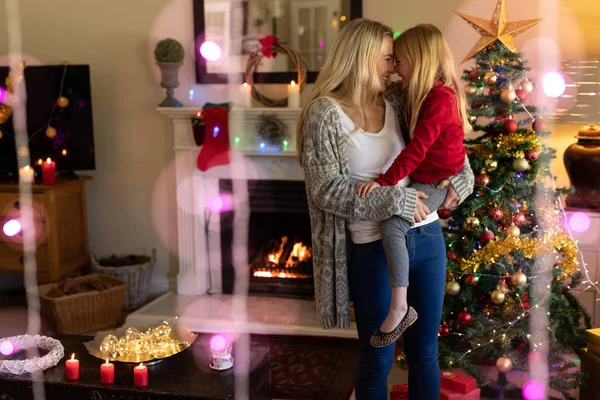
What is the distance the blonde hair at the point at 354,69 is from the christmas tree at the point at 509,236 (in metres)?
0.80

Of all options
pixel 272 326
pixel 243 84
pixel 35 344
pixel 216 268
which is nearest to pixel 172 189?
pixel 216 268

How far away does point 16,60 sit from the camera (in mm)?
4031

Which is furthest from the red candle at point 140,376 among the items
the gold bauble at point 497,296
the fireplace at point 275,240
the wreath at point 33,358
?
the fireplace at point 275,240

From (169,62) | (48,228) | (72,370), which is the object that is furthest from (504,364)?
(48,228)

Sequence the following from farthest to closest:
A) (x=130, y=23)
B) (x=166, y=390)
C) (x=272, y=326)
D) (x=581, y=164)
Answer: (x=130, y=23) < (x=272, y=326) < (x=581, y=164) < (x=166, y=390)

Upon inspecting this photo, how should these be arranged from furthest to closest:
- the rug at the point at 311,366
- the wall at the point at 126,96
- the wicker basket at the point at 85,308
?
the wall at the point at 126,96, the wicker basket at the point at 85,308, the rug at the point at 311,366

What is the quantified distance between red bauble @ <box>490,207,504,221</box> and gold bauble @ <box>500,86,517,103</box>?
403 mm

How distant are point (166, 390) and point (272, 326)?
1.38 meters

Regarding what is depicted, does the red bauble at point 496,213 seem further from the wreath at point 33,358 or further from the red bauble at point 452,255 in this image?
the wreath at point 33,358

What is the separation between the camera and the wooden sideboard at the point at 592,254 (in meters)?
3.08

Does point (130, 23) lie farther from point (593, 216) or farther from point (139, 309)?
point (593, 216)

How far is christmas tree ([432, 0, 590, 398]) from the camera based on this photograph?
2580mm

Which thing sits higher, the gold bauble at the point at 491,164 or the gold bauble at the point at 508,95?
the gold bauble at the point at 508,95

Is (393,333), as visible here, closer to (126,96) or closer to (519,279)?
(519,279)
